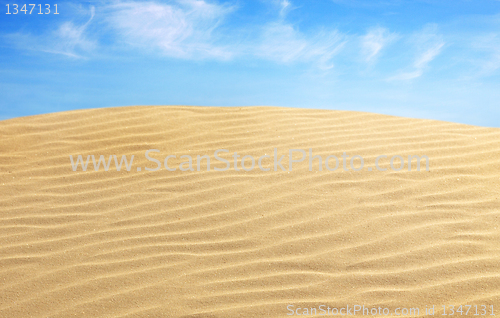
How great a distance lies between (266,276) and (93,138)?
8.58 ft

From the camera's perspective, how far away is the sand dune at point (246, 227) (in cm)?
220

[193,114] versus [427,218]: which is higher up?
[193,114]

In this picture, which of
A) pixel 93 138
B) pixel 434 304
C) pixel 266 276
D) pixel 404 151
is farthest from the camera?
pixel 93 138

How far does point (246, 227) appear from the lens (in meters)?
2.67

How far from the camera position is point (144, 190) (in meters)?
3.14

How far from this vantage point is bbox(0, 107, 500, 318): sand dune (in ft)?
7.23

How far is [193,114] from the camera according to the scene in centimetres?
451

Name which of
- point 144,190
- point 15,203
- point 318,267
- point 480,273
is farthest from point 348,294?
point 15,203

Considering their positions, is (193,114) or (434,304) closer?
(434,304)

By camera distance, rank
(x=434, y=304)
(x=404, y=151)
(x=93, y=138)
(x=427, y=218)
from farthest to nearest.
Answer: (x=93, y=138)
(x=404, y=151)
(x=427, y=218)
(x=434, y=304)


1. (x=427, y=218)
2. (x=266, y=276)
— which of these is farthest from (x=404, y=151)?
(x=266, y=276)

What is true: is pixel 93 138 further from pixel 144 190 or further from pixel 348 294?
pixel 348 294

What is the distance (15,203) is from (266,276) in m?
2.17

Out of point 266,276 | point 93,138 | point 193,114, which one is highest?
point 193,114
